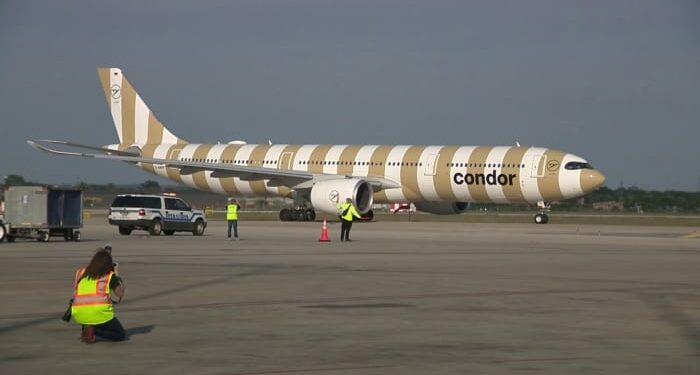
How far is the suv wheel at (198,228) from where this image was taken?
155ft

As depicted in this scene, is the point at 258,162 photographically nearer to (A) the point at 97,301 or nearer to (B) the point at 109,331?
(A) the point at 97,301

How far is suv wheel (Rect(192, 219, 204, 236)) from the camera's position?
4738cm

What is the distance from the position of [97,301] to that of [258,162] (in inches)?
2102

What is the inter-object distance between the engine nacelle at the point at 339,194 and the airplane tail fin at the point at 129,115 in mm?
15217

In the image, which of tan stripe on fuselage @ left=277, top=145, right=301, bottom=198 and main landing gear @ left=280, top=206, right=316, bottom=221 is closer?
main landing gear @ left=280, top=206, right=316, bottom=221

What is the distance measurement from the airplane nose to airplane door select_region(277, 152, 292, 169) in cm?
1691

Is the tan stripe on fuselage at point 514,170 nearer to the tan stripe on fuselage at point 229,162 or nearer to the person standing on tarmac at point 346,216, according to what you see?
the tan stripe on fuselage at point 229,162

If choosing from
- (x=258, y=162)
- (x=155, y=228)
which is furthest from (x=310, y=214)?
(x=155, y=228)

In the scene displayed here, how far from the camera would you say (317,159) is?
66.1 m

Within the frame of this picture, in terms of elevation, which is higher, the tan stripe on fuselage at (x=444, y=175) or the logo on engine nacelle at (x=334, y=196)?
the tan stripe on fuselage at (x=444, y=175)

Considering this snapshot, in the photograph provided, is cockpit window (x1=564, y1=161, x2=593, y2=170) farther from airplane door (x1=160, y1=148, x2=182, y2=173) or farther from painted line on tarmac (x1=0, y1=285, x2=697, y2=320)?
painted line on tarmac (x1=0, y1=285, x2=697, y2=320)

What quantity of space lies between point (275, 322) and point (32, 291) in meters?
6.12

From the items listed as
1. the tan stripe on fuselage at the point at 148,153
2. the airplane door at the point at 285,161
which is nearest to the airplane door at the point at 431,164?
the airplane door at the point at 285,161

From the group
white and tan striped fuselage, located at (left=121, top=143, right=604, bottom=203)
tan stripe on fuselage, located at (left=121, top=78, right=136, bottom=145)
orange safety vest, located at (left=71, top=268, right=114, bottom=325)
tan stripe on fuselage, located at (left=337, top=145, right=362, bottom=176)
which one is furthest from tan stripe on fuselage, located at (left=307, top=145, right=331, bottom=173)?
orange safety vest, located at (left=71, top=268, right=114, bottom=325)
